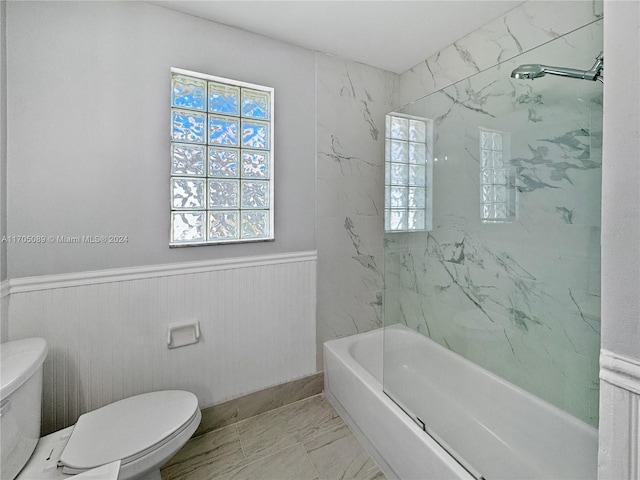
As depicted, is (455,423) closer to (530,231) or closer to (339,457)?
(339,457)

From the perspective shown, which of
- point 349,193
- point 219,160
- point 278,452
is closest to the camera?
point 278,452

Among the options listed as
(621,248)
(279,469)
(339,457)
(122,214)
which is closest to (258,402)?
(279,469)

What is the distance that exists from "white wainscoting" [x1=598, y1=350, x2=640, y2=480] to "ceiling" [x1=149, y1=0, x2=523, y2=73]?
1761 mm

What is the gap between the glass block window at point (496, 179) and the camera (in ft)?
4.70

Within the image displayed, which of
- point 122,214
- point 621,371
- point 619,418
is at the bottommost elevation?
point 619,418

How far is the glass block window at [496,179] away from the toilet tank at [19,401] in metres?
2.03

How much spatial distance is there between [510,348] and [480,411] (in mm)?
374

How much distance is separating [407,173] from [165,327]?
66.8 inches

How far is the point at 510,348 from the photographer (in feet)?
5.02

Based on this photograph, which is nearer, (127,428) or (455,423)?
(127,428)

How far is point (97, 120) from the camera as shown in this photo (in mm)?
1485

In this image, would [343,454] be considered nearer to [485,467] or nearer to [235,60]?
[485,467]

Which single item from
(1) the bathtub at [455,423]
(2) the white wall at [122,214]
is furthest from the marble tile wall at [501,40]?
(1) the bathtub at [455,423]

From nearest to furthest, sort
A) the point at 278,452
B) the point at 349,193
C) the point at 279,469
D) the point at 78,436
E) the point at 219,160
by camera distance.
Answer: the point at 78,436 < the point at 279,469 < the point at 278,452 < the point at 219,160 < the point at 349,193
